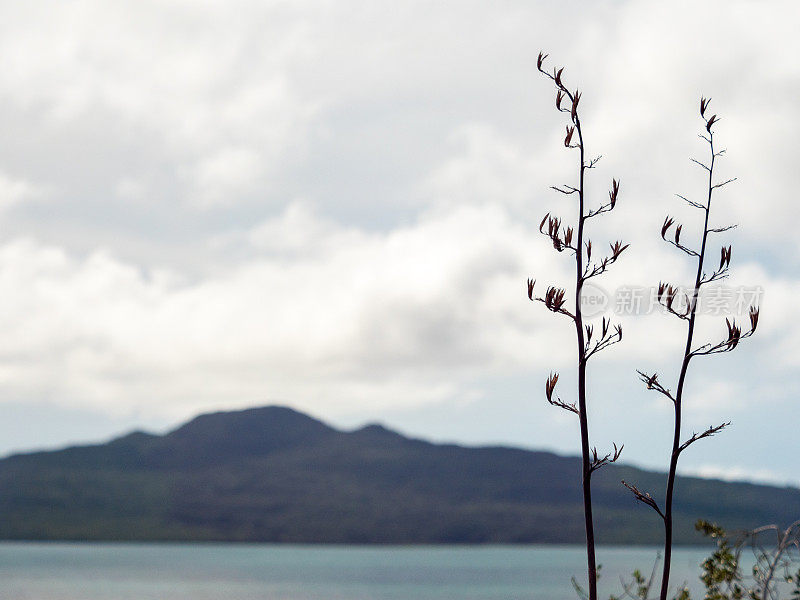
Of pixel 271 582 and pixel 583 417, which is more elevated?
pixel 583 417

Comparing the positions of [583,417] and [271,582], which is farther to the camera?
[271,582]

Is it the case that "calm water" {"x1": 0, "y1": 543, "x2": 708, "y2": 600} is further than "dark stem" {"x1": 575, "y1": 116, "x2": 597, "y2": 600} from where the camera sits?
Yes

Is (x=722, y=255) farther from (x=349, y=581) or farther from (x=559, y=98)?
(x=349, y=581)

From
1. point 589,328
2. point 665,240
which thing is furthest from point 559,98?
point 589,328

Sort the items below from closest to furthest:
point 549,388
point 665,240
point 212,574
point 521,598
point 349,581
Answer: point 549,388, point 665,240, point 521,598, point 349,581, point 212,574

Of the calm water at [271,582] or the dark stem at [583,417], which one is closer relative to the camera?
the dark stem at [583,417]

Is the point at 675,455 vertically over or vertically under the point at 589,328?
under

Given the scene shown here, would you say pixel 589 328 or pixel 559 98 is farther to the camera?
pixel 559 98

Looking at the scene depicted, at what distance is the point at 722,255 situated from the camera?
21.4 ft

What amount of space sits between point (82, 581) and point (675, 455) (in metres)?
153

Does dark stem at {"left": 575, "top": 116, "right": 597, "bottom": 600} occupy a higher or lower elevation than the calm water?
higher

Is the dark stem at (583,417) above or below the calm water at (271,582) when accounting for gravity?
above

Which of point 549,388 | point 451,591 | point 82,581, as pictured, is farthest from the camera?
point 82,581

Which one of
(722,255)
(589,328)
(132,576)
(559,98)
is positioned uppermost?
(559,98)
